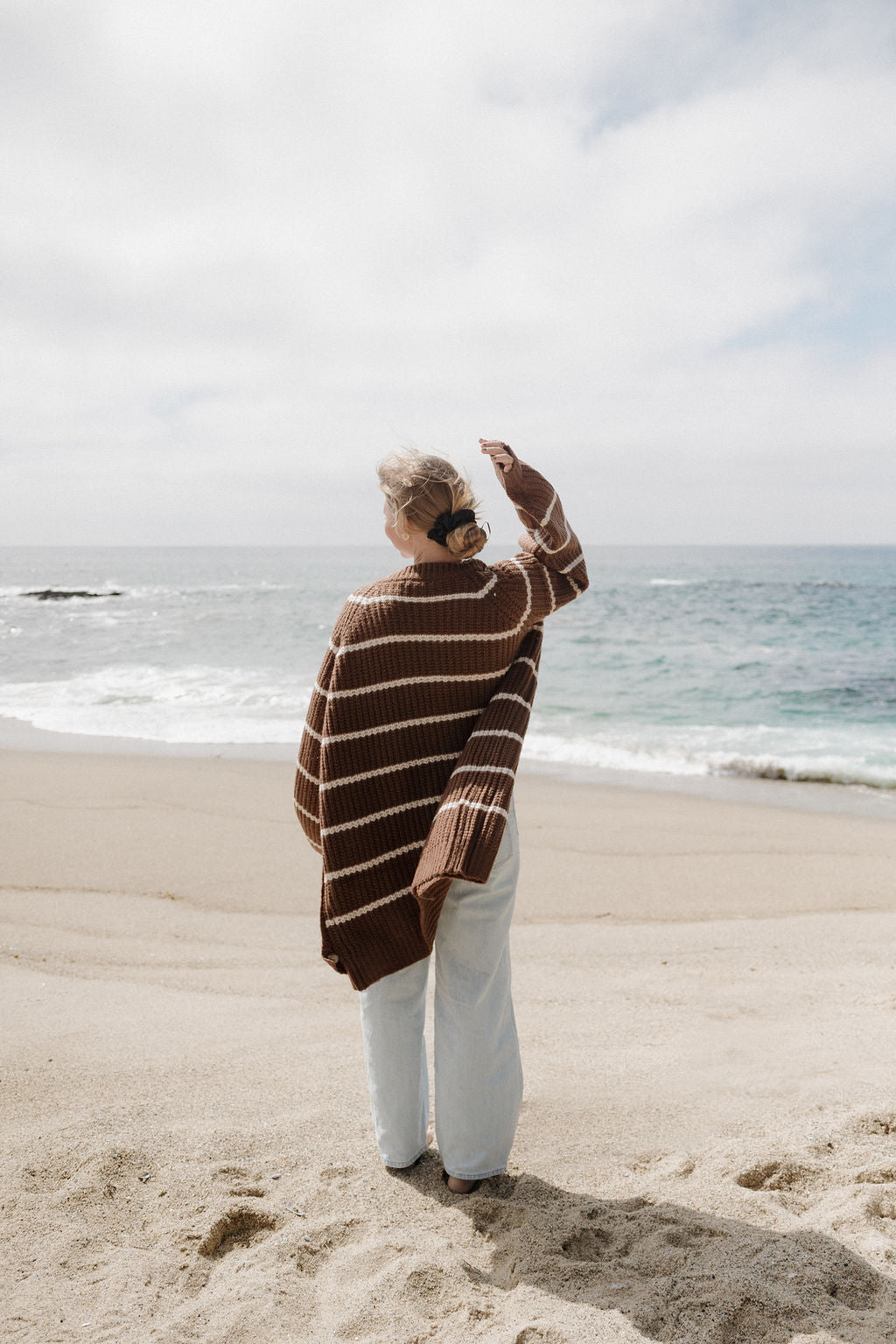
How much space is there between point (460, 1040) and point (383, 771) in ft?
2.35

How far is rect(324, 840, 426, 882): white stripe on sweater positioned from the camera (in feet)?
7.24

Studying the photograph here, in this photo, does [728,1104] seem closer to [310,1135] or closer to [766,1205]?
[766,1205]

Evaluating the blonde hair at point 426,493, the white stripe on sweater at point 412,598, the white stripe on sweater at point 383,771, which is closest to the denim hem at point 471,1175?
the white stripe on sweater at point 383,771

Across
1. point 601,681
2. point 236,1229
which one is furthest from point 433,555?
point 601,681

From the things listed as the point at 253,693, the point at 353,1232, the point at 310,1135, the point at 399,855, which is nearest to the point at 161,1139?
the point at 310,1135

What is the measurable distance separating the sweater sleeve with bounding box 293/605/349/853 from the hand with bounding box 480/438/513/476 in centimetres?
59

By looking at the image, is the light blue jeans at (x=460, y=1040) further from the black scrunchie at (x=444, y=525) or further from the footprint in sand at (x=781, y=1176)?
the black scrunchie at (x=444, y=525)

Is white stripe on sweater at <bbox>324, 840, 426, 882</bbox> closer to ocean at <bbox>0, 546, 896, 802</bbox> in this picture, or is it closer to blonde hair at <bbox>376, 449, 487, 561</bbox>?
blonde hair at <bbox>376, 449, 487, 561</bbox>

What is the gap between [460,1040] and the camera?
7.23 ft

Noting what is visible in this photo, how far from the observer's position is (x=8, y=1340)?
172 cm

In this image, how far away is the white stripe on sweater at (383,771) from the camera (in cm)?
218

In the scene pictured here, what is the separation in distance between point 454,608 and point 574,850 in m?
3.67

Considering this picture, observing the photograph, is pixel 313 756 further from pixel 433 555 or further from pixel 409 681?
pixel 433 555

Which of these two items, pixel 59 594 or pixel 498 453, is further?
pixel 59 594
